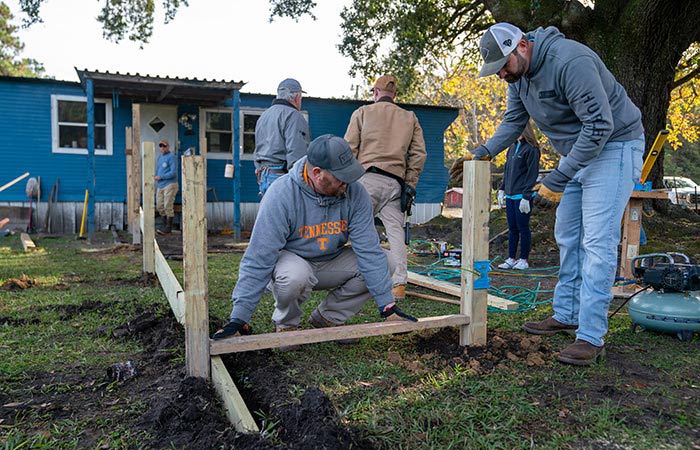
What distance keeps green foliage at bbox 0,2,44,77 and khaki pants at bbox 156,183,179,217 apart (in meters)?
29.2

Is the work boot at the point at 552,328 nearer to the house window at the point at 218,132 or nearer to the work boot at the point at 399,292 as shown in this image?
the work boot at the point at 399,292

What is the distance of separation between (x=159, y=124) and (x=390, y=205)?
1005 centimetres

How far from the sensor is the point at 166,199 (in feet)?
40.2

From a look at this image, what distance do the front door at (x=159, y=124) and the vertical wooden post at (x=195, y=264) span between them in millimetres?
11587

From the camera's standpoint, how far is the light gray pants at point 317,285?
126 inches

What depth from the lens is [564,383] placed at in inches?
114

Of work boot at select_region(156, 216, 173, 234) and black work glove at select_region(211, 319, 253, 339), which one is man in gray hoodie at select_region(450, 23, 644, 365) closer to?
black work glove at select_region(211, 319, 253, 339)

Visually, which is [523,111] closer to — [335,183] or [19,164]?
[335,183]

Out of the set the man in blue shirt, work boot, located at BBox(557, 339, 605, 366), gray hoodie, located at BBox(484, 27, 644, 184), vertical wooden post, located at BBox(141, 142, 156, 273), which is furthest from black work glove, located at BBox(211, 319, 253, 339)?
the man in blue shirt

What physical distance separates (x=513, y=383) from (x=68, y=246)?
30.3 ft

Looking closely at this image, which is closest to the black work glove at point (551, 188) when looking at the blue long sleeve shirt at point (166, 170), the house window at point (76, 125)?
the blue long sleeve shirt at point (166, 170)

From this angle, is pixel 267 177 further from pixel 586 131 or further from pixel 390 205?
pixel 586 131

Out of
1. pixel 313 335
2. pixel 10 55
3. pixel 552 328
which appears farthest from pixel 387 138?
pixel 10 55

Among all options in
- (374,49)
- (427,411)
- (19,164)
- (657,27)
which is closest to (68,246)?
(19,164)
